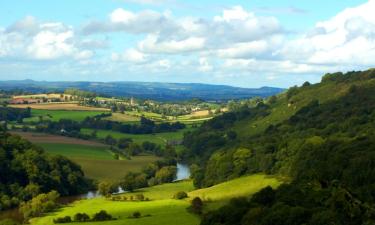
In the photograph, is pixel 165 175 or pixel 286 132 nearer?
pixel 165 175

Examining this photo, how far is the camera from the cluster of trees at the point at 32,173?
111938 mm

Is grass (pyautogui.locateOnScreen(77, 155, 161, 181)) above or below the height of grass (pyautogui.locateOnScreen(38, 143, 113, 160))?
below

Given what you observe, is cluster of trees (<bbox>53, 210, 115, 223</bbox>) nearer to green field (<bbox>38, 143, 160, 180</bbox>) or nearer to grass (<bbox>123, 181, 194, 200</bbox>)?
grass (<bbox>123, 181, 194, 200</bbox>)

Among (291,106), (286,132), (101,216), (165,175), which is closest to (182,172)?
(165,175)

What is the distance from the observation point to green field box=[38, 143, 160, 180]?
135750 millimetres

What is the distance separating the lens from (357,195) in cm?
6009

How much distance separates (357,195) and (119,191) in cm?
6546

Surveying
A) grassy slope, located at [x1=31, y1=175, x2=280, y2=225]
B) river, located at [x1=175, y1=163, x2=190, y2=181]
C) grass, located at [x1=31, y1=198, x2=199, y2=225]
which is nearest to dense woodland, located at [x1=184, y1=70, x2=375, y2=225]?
river, located at [x1=175, y1=163, x2=190, y2=181]

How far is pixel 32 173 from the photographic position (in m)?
118

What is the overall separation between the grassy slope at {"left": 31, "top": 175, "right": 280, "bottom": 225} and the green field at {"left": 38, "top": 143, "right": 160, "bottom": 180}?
2680 cm

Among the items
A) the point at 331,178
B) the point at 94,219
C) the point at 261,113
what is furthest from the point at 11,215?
the point at 261,113

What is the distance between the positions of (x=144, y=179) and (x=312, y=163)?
44409mm

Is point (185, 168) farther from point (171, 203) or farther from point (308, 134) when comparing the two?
point (171, 203)

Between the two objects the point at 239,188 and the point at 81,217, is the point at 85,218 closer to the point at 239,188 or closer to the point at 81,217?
the point at 81,217
